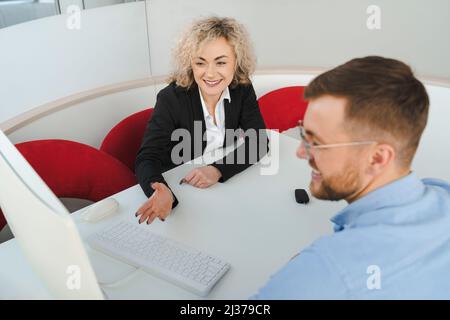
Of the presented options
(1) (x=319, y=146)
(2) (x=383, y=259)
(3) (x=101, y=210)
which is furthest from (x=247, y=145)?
(2) (x=383, y=259)

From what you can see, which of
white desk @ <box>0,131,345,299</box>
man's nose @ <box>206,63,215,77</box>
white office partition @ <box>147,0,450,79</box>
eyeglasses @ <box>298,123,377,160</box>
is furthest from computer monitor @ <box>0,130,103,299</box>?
white office partition @ <box>147,0,450,79</box>

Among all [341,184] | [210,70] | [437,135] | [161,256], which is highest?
[210,70]

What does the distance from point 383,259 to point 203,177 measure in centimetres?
85

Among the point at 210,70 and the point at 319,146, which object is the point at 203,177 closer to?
the point at 210,70

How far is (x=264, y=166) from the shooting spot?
1629 mm

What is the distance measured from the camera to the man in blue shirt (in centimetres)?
72

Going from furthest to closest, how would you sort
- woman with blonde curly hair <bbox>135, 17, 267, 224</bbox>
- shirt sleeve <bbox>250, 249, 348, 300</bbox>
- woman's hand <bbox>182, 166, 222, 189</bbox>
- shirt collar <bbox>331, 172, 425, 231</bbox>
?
woman with blonde curly hair <bbox>135, 17, 267, 224</bbox>
woman's hand <bbox>182, 166, 222, 189</bbox>
shirt collar <bbox>331, 172, 425, 231</bbox>
shirt sleeve <bbox>250, 249, 348, 300</bbox>

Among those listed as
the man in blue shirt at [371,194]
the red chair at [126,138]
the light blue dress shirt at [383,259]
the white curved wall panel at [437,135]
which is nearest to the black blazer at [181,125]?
the red chair at [126,138]

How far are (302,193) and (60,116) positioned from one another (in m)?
1.30

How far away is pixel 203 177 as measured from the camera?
147 cm

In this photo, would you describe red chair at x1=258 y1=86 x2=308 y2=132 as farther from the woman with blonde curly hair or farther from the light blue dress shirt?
the light blue dress shirt

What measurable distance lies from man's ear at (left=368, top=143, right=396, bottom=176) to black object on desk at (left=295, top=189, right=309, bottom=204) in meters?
0.49
